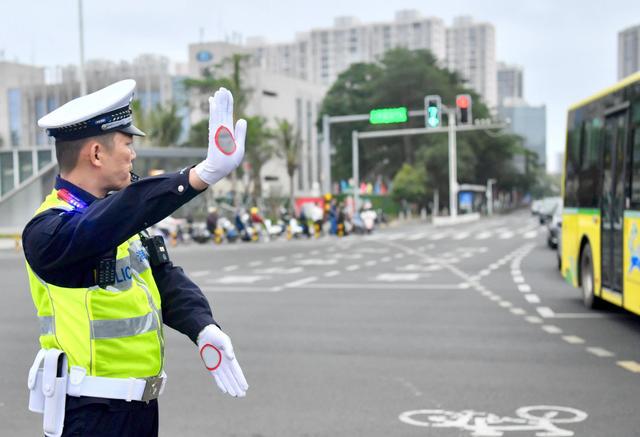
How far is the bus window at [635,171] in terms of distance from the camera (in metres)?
9.73

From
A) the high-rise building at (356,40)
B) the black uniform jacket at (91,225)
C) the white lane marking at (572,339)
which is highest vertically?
the high-rise building at (356,40)

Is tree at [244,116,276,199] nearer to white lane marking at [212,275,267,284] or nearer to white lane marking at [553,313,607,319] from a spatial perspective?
white lane marking at [212,275,267,284]

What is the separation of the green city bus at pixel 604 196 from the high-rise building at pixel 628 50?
12034 centimetres

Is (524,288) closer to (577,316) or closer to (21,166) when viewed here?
(577,316)

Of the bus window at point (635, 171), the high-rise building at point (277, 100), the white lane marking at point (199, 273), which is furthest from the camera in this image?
the high-rise building at point (277, 100)

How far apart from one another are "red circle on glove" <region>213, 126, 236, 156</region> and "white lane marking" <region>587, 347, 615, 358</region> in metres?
6.70

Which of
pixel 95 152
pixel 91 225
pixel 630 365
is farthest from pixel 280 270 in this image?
pixel 91 225

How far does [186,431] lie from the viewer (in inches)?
219

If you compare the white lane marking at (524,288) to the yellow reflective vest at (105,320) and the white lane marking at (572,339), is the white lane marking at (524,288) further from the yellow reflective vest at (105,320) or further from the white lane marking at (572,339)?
the yellow reflective vest at (105,320)

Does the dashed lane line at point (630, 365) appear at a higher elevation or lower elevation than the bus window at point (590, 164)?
lower

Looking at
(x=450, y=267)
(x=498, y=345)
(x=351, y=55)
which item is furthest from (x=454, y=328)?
(x=351, y=55)

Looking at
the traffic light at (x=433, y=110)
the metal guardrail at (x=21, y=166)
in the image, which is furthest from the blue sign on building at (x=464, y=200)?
the traffic light at (x=433, y=110)

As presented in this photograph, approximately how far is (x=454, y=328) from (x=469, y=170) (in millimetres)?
67602

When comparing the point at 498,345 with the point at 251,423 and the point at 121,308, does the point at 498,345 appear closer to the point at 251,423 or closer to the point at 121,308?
the point at 251,423
